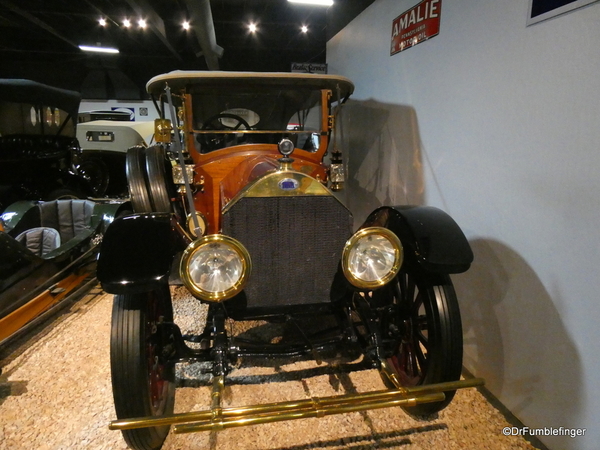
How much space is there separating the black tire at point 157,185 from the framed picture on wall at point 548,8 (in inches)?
98.9

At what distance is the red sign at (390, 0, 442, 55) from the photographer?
2.46 meters

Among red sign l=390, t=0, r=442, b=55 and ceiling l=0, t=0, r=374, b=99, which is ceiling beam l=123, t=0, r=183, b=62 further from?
red sign l=390, t=0, r=442, b=55

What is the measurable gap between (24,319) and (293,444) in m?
1.93

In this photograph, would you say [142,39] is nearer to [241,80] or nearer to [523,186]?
[241,80]

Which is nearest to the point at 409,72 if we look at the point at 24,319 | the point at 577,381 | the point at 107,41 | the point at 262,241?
the point at 262,241

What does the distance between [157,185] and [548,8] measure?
2598 millimetres

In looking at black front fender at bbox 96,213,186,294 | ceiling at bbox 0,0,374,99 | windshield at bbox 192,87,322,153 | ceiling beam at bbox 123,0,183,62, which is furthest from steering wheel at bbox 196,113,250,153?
ceiling beam at bbox 123,0,183,62

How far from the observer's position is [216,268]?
1.45 metres

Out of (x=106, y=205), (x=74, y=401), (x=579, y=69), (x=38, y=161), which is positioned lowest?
(x=74, y=401)

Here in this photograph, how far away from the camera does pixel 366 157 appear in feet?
12.5

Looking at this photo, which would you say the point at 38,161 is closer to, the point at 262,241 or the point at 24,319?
the point at 24,319

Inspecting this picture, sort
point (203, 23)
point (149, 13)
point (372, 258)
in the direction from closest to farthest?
point (372, 258) → point (203, 23) → point (149, 13)

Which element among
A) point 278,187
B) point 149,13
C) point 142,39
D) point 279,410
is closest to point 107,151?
point 149,13

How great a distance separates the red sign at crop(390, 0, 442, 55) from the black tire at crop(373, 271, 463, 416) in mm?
1773
